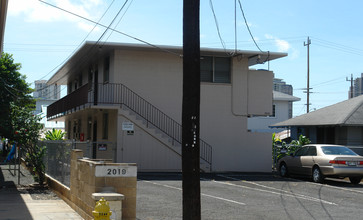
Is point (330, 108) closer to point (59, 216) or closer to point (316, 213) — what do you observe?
point (316, 213)

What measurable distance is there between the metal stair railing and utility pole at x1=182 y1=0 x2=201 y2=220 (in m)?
15.2

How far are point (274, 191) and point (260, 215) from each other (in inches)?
190

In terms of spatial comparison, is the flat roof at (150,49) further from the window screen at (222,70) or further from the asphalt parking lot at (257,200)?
the asphalt parking lot at (257,200)

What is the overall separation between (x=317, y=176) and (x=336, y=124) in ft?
28.3

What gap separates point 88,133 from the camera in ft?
96.3

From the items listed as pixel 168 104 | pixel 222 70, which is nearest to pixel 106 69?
pixel 168 104

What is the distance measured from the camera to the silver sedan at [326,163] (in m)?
17.6

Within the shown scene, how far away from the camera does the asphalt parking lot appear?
10.8m

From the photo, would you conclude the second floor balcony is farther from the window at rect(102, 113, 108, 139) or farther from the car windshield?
the car windshield

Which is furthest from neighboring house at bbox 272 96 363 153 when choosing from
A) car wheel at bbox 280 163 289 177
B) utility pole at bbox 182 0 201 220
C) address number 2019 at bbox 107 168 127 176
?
utility pole at bbox 182 0 201 220

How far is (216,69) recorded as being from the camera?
79.8 feet

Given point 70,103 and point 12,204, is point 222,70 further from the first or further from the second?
point 12,204

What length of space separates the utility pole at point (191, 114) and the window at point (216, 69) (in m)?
16.7

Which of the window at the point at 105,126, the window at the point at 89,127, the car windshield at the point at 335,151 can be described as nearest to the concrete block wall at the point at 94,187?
the car windshield at the point at 335,151
